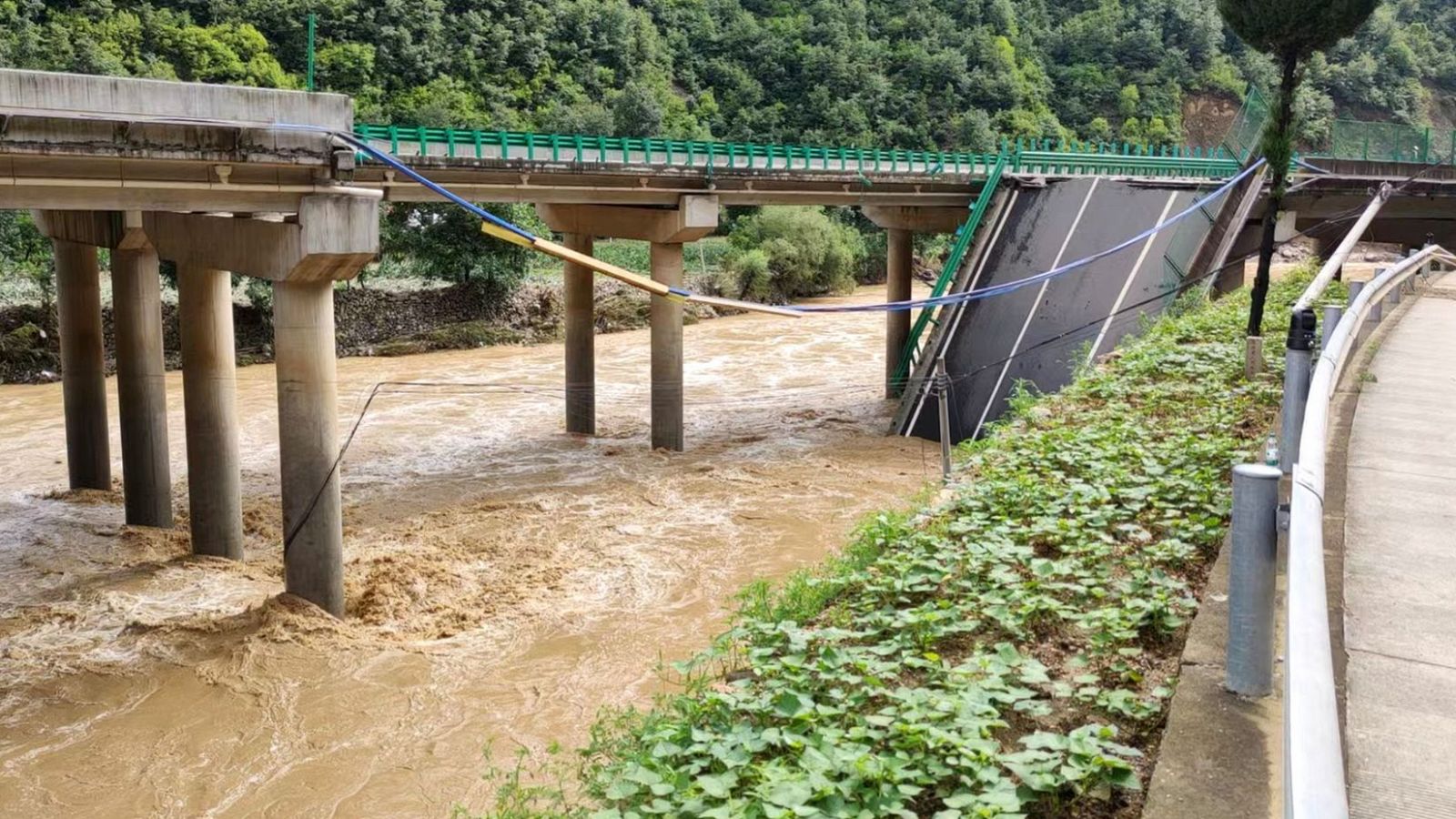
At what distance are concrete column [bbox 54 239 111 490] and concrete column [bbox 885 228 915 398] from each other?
1705cm

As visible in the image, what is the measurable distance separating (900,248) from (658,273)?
30.3ft

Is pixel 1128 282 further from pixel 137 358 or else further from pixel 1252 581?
pixel 1252 581

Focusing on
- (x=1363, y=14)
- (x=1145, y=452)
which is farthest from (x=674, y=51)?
(x=1145, y=452)

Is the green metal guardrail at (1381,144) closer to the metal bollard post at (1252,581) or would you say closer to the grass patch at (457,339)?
the grass patch at (457,339)

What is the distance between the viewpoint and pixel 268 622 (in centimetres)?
1383

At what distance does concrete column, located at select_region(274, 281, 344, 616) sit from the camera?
47.3ft

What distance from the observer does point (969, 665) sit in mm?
5488

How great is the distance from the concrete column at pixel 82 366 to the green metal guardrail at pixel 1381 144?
93.5ft

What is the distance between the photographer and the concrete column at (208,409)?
1708 cm

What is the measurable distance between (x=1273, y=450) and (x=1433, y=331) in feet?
34.5

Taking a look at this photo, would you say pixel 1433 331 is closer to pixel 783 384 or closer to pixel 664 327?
pixel 664 327

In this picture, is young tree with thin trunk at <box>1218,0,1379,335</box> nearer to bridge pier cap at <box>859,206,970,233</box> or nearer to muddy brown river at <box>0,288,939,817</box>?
muddy brown river at <box>0,288,939,817</box>

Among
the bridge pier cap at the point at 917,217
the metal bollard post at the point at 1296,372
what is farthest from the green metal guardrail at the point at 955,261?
the metal bollard post at the point at 1296,372

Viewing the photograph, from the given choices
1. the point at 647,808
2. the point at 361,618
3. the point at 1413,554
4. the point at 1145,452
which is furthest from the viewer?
the point at 361,618
